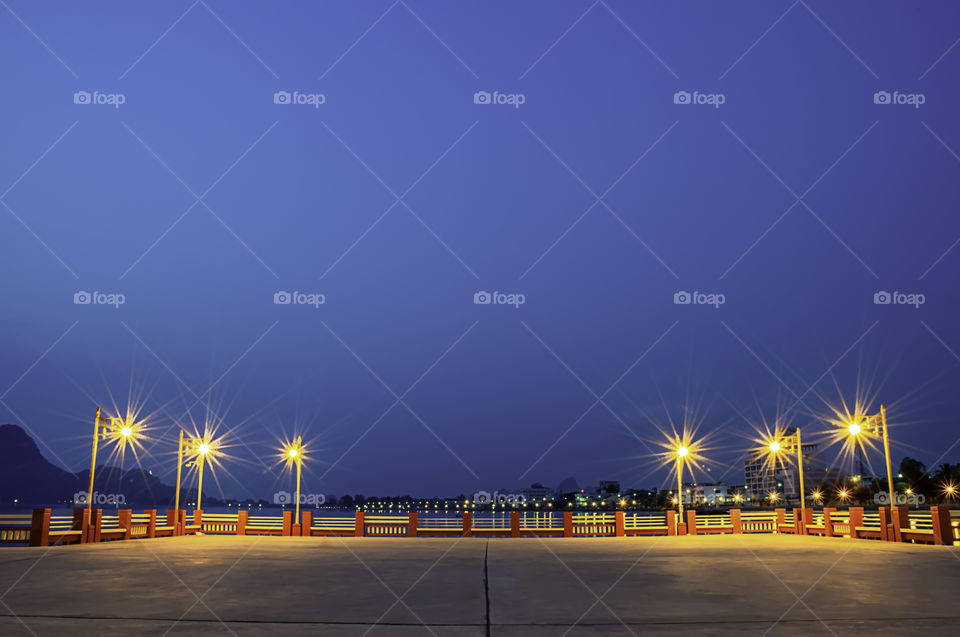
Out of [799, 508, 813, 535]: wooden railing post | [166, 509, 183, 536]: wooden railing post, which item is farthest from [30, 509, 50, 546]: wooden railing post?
[799, 508, 813, 535]: wooden railing post

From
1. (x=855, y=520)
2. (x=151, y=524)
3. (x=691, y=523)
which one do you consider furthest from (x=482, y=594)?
(x=691, y=523)

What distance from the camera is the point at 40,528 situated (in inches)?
969

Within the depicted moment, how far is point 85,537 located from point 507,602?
21815 millimetres

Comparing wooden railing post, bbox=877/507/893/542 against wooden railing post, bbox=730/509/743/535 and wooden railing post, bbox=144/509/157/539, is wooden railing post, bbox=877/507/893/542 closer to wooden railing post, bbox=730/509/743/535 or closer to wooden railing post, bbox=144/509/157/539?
wooden railing post, bbox=730/509/743/535

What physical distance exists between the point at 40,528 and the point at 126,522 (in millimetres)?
4101

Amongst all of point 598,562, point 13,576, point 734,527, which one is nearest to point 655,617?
point 598,562

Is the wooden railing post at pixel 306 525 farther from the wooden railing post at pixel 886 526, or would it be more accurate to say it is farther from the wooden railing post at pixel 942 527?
the wooden railing post at pixel 942 527

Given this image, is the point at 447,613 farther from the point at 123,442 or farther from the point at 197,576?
the point at 123,442

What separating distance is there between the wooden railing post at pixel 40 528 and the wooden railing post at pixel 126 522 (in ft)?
10.6

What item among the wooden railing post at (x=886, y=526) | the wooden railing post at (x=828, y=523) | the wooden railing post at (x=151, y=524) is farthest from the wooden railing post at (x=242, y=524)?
the wooden railing post at (x=886, y=526)

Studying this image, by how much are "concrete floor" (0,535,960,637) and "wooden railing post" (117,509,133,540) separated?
8.57 meters

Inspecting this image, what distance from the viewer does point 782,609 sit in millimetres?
9836

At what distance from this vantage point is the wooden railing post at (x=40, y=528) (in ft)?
80.5

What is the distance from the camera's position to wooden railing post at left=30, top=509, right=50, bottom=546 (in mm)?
24531
